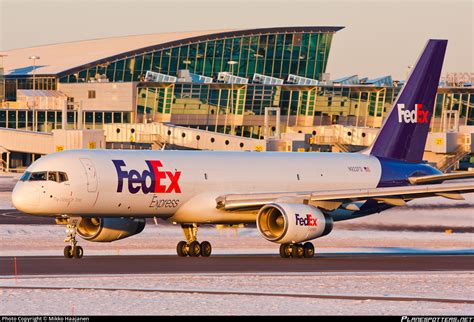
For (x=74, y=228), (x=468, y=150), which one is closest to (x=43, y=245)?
(x=74, y=228)

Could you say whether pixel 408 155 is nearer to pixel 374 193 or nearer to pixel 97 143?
pixel 374 193

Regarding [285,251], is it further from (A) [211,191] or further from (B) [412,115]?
(B) [412,115]

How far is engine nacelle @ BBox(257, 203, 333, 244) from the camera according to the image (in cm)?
4541

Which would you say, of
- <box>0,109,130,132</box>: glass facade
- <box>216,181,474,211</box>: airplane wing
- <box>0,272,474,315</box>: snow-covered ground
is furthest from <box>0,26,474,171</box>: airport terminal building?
<box>0,272,474,315</box>: snow-covered ground

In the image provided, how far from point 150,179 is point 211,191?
3239 mm

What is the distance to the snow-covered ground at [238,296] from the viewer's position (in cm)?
2778

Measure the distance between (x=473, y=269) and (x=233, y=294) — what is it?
519 inches

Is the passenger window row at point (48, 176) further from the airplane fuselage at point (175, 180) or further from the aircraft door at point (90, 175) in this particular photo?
the aircraft door at point (90, 175)

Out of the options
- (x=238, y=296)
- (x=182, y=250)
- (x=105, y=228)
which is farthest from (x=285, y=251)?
(x=238, y=296)

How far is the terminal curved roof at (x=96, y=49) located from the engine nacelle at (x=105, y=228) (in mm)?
107081

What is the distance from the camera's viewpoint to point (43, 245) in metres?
53.1

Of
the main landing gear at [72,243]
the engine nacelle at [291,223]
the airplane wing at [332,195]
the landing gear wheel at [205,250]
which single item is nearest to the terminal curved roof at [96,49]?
the airplane wing at [332,195]

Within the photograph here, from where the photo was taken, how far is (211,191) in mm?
47938

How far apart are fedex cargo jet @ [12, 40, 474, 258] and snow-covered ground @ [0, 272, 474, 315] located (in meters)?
8.52
